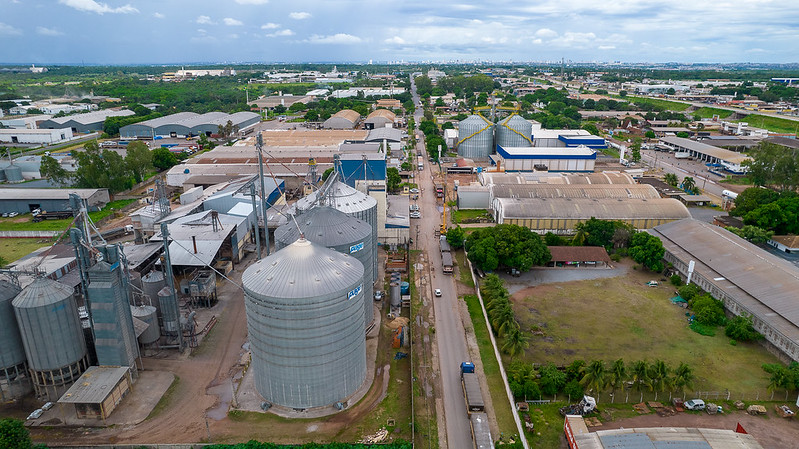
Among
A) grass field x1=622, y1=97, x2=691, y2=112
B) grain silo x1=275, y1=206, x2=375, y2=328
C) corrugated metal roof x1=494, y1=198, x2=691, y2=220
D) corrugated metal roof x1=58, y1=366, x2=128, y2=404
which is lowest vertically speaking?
corrugated metal roof x1=58, y1=366, x2=128, y2=404

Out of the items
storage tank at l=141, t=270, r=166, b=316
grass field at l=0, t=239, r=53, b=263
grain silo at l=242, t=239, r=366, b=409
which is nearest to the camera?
grain silo at l=242, t=239, r=366, b=409

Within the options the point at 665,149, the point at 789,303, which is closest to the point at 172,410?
the point at 789,303

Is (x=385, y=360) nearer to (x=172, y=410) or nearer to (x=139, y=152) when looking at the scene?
(x=172, y=410)

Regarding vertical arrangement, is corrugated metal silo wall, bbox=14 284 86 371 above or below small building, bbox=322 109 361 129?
below

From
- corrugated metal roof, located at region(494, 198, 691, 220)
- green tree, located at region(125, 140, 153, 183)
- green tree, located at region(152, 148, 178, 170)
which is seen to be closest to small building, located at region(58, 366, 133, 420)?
corrugated metal roof, located at region(494, 198, 691, 220)

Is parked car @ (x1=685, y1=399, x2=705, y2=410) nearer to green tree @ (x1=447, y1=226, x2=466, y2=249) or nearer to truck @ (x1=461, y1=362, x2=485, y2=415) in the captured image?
truck @ (x1=461, y1=362, x2=485, y2=415)

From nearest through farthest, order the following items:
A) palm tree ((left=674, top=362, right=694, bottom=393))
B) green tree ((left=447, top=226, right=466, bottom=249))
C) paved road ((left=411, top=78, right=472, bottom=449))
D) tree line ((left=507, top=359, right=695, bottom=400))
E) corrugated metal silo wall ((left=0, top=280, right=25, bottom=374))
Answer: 1. paved road ((left=411, top=78, right=472, bottom=449))
2. corrugated metal silo wall ((left=0, top=280, right=25, bottom=374))
3. tree line ((left=507, top=359, right=695, bottom=400))
4. palm tree ((left=674, top=362, right=694, bottom=393))
5. green tree ((left=447, top=226, right=466, bottom=249))
